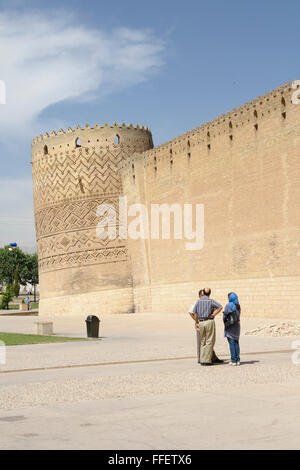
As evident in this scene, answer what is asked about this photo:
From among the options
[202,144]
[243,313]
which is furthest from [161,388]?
[202,144]

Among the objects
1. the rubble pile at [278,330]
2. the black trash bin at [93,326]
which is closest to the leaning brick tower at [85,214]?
the black trash bin at [93,326]

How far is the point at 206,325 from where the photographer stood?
10320 mm

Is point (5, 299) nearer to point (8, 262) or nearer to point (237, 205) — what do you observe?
point (237, 205)

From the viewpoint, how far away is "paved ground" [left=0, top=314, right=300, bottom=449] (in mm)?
4927

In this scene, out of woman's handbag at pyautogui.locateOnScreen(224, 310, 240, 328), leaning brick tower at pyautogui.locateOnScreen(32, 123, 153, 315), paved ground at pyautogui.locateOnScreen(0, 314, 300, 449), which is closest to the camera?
paved ground at pyautogui.locateOnScreen(0, 314, 300, 449)

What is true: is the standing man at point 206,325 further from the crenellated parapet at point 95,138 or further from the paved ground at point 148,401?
the crenellated parapet at point 95,138

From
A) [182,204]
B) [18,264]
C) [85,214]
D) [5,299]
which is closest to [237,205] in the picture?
[182,204]

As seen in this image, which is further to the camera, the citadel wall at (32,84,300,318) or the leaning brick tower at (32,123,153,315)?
the leaning brick tower at (32,123,153,315)

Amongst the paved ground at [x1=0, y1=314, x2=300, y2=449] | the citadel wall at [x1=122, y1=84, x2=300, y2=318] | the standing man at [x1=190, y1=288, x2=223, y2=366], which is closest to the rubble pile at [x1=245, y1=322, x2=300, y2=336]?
the paved ground at [x1=0, y1=314, x2=300, y2=449]

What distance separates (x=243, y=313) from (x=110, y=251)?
36.4ft

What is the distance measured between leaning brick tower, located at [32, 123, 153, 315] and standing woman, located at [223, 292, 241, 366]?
2188 cm

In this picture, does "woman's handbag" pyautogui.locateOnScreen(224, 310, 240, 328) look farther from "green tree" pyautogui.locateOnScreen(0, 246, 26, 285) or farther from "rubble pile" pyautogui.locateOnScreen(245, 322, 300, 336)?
"green tree" pyautogui.locateOnScreen(0, 246, 26, 285)

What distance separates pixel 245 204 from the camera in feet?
76.1

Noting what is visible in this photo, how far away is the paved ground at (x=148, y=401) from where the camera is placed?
16.2 feet
